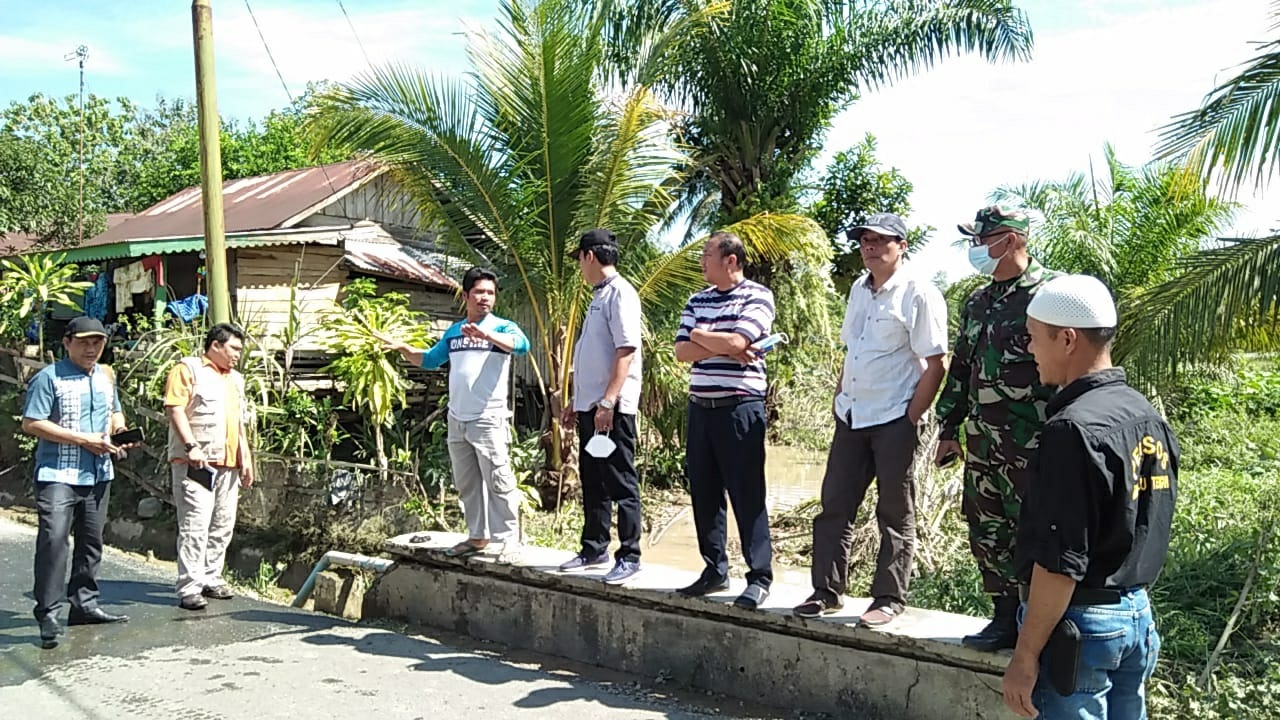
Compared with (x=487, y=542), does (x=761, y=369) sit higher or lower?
higher

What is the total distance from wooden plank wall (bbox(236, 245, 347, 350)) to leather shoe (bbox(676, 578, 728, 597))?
7949mm

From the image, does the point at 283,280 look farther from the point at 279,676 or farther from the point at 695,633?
the point at 695,633

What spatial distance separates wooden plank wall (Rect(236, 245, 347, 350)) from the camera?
12180 millimetres

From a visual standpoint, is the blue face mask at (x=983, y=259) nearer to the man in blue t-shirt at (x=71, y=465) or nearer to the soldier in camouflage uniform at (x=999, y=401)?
the soldier in camouflage uniform at (x=999, y=401)

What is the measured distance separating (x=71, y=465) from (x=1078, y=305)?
18.3 feet

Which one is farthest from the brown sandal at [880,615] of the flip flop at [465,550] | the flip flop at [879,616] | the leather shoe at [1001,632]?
the flip flop at [465,550]

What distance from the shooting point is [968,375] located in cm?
438

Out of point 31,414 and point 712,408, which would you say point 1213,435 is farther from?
point 31,414

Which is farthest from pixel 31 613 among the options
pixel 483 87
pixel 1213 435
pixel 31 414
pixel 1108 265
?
pixel 1213 435

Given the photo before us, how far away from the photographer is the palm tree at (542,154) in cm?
884

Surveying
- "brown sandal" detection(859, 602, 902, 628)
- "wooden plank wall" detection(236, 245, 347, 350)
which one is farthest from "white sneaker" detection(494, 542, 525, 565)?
"wooden plank wall" detection(236, 245, 347, 350)

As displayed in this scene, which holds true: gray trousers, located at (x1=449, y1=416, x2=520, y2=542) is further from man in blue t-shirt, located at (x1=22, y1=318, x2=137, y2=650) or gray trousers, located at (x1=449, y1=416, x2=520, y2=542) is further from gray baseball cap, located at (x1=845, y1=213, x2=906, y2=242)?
gray baseball cap, located at (x1=845, y1=213, x2=906, y2=242)

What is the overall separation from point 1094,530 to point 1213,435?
12.0 meters

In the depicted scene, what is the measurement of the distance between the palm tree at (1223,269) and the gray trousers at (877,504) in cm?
274
